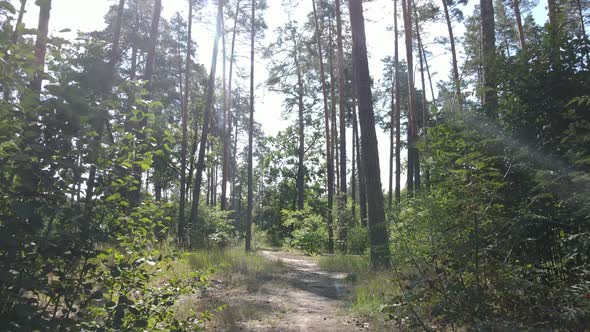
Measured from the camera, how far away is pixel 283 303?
688cm

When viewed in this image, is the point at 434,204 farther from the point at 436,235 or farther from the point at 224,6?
the point at 224,6

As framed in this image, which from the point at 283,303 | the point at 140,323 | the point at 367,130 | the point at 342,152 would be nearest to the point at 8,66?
the point at 140,323

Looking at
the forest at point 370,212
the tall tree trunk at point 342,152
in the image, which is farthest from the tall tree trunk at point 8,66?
the tall tree trunk at point 342,152

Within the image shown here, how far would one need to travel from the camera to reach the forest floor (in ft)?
18.1

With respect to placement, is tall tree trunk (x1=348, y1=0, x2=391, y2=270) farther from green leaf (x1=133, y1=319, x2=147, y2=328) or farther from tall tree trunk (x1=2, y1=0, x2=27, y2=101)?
tall tree trunk (x1=2, y1=0, x2=27, y2=101)

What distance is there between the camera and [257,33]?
65.0 ft

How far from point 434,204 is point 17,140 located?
11.2ft

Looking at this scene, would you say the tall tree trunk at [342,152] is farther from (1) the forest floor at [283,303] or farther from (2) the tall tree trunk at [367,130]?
(2) the tall tree trunk at [367,130]

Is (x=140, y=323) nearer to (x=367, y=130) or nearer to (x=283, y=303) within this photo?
(x=283, y=303)

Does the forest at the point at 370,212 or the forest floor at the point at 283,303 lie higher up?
the forest at the point at 370,212

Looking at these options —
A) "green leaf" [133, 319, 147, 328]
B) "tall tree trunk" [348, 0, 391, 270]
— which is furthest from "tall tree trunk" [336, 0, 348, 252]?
"green leaf" [133, 319, 147, 328]

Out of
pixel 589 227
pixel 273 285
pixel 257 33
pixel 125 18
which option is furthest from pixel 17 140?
pixel 125 18

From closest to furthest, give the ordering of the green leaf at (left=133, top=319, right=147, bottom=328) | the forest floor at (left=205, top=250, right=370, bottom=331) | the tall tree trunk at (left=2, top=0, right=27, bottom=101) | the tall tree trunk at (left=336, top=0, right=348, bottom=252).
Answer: the tall tree trunk at (left=2, top=0, right=27, bottom=101)
the green leaf at (left=133, top=319, right=147, bottom=328)
the forest floor at (left=205, top=250, right=370, bottom=331)
the tall tree trunk at (left=336, top=0, right=348, bottom=252)

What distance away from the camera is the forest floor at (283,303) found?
5.51 metres
